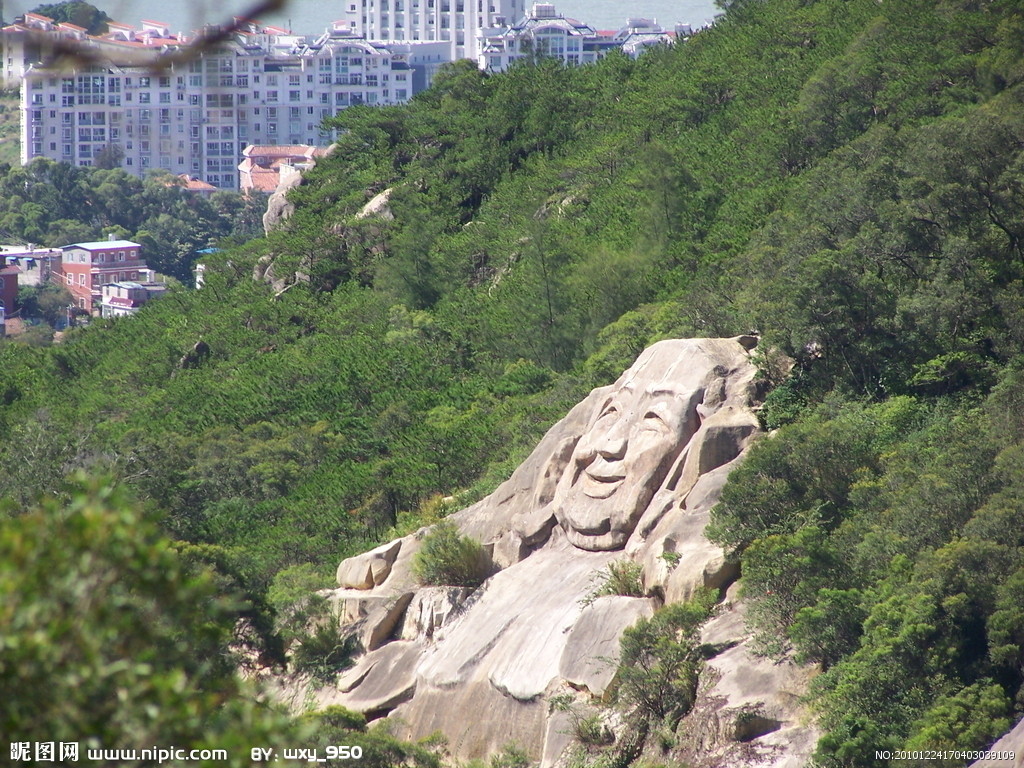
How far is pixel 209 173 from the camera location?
13425cm

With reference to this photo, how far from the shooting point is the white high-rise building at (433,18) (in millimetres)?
158375

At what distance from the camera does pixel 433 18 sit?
162000mm

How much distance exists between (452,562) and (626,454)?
3.51 metres

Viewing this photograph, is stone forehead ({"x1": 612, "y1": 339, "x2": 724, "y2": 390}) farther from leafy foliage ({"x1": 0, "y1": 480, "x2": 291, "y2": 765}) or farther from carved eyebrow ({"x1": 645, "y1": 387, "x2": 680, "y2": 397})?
leafy foliage ({"x1": 0, "y1": 480, "x2": 291, "y2": 765})

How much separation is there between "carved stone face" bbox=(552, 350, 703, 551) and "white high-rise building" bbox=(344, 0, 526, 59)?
136 m

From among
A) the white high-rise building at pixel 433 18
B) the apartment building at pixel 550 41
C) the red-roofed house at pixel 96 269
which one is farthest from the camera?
the white high-rise building at pixel 433 18

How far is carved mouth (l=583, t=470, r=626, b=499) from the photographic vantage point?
68.0 ft

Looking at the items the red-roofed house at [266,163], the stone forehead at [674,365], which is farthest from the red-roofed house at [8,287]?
the stone forehead at [674,365]

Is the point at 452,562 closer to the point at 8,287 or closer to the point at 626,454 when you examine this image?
the point at 626,454

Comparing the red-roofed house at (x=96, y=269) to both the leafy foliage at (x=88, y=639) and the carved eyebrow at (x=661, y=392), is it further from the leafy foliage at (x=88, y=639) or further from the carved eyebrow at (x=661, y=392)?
the leafy foliage at (x=88, y=639)

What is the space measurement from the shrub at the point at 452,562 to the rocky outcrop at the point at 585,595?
31 centimetres

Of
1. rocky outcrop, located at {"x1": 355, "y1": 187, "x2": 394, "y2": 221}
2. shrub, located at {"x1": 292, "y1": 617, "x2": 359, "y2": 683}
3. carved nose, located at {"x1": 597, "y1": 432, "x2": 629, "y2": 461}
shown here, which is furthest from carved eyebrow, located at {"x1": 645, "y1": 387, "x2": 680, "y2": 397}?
rocky outcrop, located at {"x1": 355, "y1": 187, "x2": 394, "y2": 221}

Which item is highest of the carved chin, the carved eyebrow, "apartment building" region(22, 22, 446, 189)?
"apartment building" region(22, 22, 446, 189)

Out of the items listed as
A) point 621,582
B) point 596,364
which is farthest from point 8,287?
point 621,582
